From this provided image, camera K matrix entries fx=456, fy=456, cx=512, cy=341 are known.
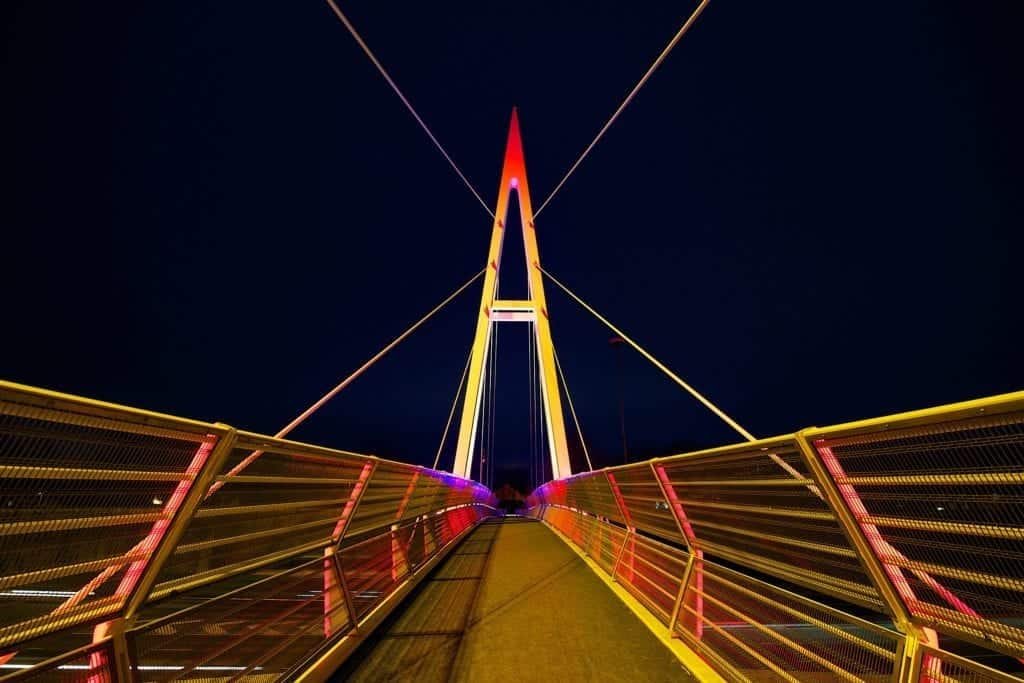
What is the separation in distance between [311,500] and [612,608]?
10.9 ft

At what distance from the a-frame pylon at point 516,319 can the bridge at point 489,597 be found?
12.4 m

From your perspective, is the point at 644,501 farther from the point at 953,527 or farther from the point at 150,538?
the point at 150,538

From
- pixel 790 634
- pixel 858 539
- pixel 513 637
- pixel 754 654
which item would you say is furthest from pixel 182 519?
pixel 790 634

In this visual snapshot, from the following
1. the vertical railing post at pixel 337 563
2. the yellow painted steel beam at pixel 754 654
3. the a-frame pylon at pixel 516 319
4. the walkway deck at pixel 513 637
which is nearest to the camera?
the yellow painted steel beam at pixel 754 654

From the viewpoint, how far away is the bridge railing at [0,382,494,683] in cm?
157

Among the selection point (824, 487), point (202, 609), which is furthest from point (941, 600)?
point (202, 609)

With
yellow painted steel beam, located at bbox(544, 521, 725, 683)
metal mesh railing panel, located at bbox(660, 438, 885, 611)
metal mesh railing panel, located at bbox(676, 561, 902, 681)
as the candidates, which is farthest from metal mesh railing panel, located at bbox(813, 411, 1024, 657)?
yellow painted steel beam, located at bbox(544, 521, 725, 683)

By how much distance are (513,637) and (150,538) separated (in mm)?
2972

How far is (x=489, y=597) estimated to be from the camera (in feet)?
17.5

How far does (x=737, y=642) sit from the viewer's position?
9.84ft

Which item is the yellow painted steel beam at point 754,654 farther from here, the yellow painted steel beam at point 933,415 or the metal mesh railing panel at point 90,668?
the metal mesh railing panel at point 90,668

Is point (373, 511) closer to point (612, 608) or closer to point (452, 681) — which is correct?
point (452, 681)

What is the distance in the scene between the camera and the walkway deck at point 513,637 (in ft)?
10.6

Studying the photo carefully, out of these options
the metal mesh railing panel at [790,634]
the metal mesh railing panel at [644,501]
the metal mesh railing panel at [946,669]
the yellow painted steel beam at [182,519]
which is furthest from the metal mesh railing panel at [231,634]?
the metal mesh railing panel at [946,669]
